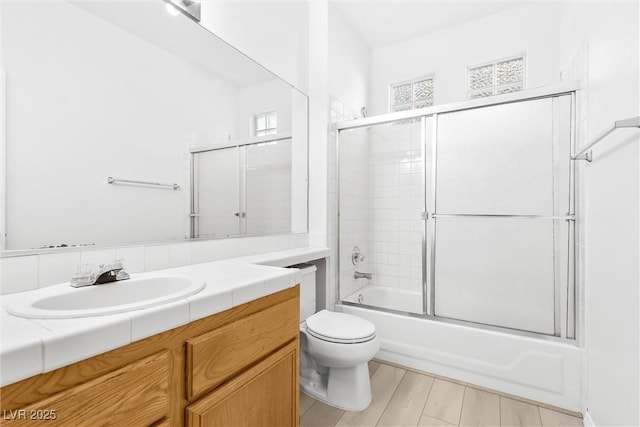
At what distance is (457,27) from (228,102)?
2.35 metres

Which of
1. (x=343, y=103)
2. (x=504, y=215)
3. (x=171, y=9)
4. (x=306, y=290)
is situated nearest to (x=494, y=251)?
(x=504, y=215)

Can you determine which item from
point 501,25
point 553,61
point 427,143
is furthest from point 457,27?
point 427,143

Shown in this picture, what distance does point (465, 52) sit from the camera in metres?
2.78

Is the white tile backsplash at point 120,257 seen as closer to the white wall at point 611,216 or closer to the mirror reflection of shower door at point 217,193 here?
the mirror reflection of shower door at point 217,193

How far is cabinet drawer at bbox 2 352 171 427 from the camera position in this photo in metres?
0.52

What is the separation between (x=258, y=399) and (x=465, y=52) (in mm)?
3138

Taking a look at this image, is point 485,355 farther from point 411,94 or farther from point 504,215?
point 411,94

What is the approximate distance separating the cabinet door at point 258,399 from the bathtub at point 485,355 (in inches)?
45.6

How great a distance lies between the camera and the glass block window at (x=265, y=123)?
191 centimetres

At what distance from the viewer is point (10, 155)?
3.05 feet

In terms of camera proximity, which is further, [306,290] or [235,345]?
[306,290]

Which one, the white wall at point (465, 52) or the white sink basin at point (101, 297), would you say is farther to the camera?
the white wall at point (465, 52)

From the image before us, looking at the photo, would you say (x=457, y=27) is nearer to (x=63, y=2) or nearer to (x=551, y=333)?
(x=551, y=333)

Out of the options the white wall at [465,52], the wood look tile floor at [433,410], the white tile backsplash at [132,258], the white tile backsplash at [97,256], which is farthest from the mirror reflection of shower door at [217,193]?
the white wall at [465,52]
